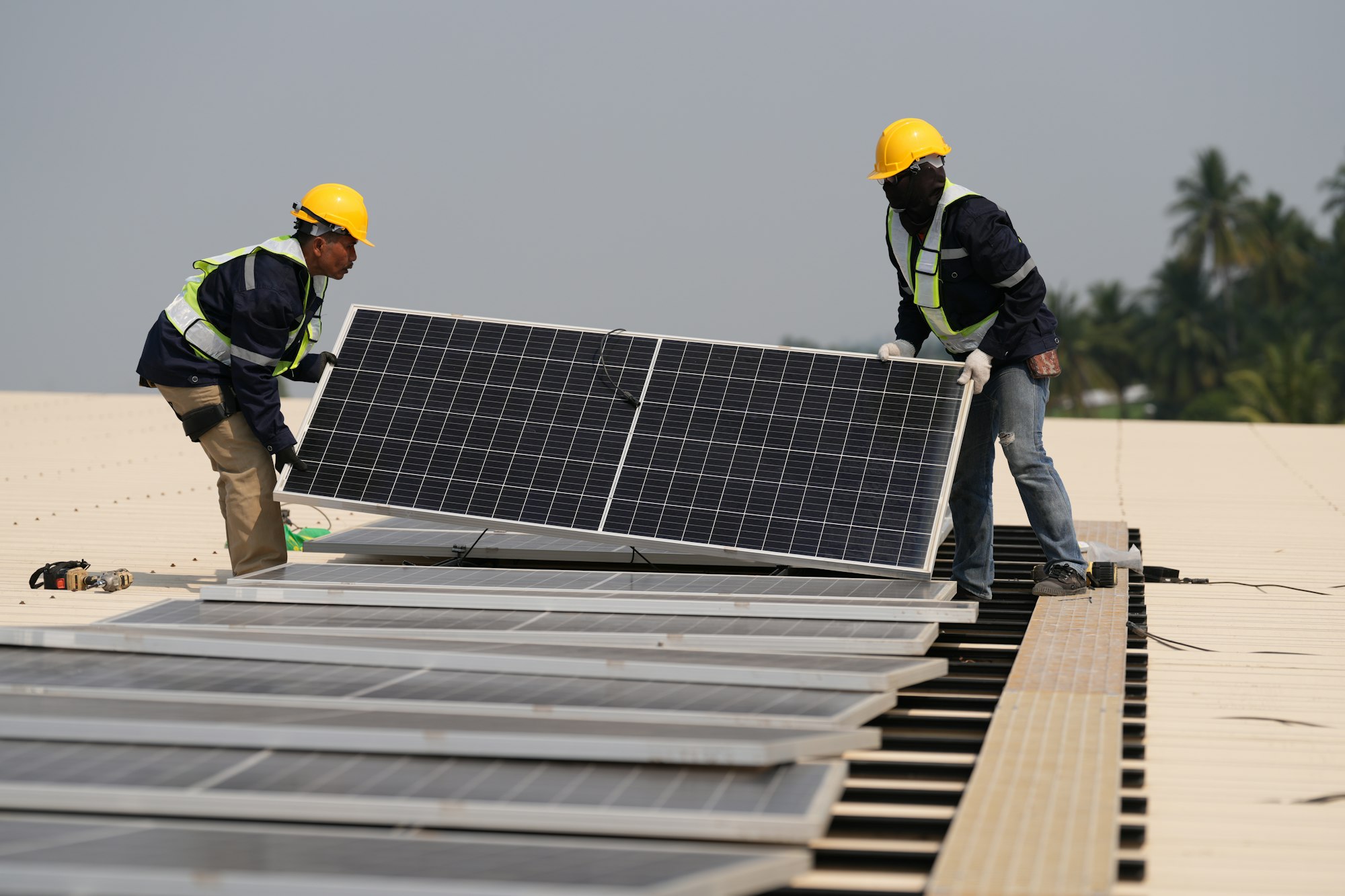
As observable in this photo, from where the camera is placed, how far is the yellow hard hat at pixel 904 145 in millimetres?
6621

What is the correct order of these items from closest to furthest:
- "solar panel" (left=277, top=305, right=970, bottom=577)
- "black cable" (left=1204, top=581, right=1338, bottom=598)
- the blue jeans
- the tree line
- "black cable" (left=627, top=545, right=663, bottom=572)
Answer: "solar panel" (left=277, top=305, right=970, bottom=577) < the blue jeans < "black cable" (left=627, top=545, right=663, bottom=572) < "black cable" (left=1204, top=581, right=1338, bottom=598) < the tree line

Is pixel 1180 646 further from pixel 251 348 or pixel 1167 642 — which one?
pixel 251 348

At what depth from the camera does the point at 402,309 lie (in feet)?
26.8

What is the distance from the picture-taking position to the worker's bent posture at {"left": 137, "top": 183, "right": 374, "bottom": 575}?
7129mm

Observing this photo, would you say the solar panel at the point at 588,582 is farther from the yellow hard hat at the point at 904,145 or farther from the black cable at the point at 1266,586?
the black cable at the point at 1266,586

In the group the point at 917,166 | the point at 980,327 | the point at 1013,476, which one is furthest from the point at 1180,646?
the point at 917,166

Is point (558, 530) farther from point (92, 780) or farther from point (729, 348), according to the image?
point (92, 780)

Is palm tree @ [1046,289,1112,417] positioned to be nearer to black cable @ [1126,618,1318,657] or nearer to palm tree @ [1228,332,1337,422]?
palm tree @ [1228,332,1337,422]

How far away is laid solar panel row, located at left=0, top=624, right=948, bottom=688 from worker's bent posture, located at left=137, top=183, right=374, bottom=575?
1776 mm

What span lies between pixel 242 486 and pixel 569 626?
8.20 ft

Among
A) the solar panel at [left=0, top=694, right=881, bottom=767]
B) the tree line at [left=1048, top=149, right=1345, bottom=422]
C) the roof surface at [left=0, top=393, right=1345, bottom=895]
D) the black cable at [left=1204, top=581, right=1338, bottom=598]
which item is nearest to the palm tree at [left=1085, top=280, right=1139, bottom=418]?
the tree line at [left=1048, top=149, right=1345, bottom=422]

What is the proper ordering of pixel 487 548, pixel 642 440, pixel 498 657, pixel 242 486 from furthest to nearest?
pixel 487 548, pixel 242 486, pixel 642 440, pixel 498 657

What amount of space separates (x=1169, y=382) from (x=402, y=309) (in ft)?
236

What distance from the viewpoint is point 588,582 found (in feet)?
21.9
